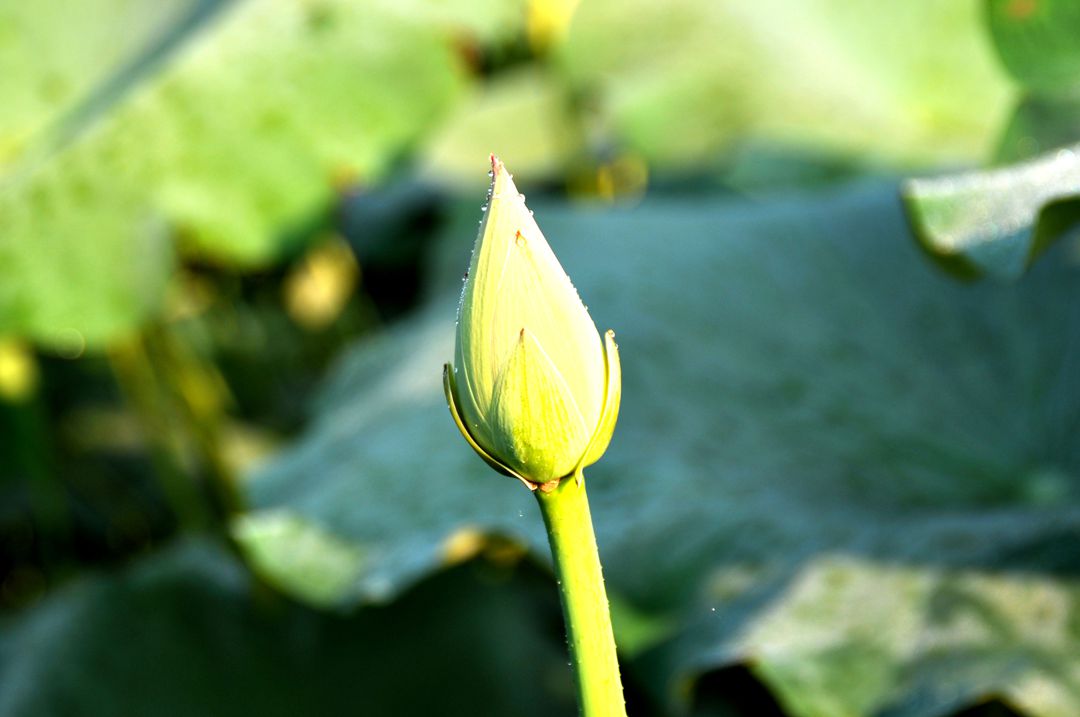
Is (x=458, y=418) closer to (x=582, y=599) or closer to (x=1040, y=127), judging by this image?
(x=582, y=599)

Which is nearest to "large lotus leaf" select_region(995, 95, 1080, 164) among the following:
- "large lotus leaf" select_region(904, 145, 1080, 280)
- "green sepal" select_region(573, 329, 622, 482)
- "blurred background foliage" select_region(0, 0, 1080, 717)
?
"blurred background foliage" select_region(0, 0, 1080, 717)

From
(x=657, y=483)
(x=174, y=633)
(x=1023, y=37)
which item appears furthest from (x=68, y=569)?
(x=1023, y=37)

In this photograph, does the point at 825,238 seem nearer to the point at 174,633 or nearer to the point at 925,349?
the point at 925,349

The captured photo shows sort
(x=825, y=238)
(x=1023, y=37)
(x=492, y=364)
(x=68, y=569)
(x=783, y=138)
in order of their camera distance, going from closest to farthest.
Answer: (x=492, y=364), (x=1023, y=37), (x=825, y=238), (x=783, y=138), (x=68, y=569)

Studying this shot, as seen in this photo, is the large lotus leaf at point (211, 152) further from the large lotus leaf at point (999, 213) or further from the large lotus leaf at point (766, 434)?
the large lotus leaf at point (999, 213)

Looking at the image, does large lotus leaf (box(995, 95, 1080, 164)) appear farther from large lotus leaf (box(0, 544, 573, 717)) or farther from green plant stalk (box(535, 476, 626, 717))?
large lotus leaf (box(0, 544, 573, 717))

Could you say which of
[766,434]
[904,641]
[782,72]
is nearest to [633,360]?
[766,434]

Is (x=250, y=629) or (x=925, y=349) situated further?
(x=250, y=629)
